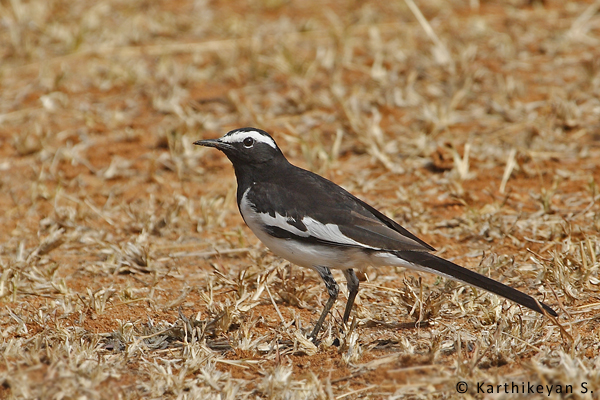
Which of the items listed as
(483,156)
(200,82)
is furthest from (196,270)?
(200,82)

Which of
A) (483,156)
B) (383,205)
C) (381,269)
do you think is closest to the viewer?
(381,269)

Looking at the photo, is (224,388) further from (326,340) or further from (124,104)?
(124,104)

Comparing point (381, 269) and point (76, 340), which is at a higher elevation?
point (76, 340)

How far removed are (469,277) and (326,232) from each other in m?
1.03

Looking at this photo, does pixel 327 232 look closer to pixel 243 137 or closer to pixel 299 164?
pixel 243 137

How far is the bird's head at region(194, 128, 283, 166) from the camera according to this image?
232 inches

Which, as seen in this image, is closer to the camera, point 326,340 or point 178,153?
point 326,340

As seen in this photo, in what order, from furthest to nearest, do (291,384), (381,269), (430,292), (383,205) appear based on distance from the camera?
(383,205) → (381,269) → (430,292) → (291,384)

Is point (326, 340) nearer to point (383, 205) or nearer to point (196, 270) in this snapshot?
point (196, 270)

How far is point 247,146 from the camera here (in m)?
5.91

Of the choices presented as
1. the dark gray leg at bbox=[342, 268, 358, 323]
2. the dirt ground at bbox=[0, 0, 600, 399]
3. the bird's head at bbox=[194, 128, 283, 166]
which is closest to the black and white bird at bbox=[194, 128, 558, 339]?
the dark gray leg at bbox=[342, 268, 358, 323]

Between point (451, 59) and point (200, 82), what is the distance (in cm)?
324

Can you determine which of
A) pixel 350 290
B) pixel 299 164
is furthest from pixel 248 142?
pixel 299 164

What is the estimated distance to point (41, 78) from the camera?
10.1 meters
